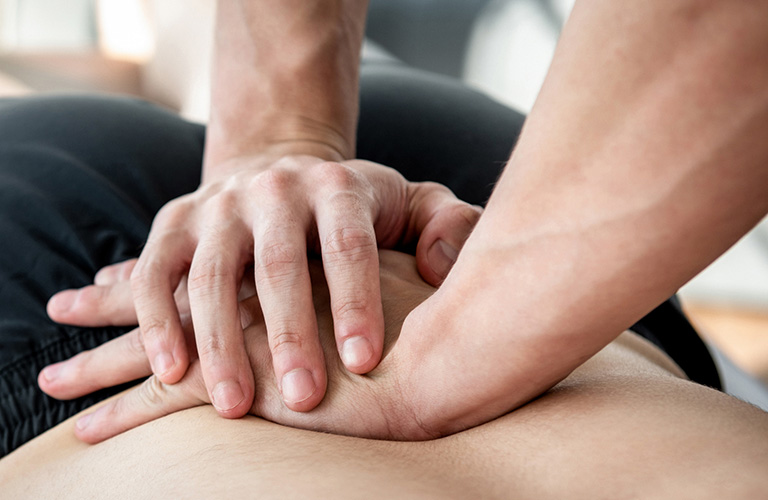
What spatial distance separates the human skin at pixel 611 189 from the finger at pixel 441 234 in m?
0.19

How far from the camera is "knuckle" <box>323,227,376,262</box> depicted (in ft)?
1.83

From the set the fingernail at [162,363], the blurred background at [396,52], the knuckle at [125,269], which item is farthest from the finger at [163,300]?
the blurred background at [396,52]

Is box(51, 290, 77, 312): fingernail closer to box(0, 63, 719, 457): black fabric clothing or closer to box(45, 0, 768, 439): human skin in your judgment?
box(0, 63, 719, 457): black fabric clothing

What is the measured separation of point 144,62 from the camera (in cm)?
218

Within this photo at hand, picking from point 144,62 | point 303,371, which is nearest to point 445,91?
point 303,371

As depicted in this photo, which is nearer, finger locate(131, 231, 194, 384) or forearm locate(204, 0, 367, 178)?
finger locate(131, 231, 194, 384)

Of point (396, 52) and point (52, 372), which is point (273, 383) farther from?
point (396, 52)

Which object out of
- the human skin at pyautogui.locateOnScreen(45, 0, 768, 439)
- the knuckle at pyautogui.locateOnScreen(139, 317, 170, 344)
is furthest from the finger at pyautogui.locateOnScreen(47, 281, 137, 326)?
the human skin at pyautogui.locateOnScreen(45, 0, 768, 439)

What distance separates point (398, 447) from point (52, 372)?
403mm

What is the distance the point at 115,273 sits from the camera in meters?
0.75

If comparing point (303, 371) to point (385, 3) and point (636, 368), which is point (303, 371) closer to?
point (636, 368)

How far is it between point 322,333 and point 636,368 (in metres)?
0.26

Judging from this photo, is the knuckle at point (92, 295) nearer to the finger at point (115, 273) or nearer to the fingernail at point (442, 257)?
the finger at point (115, 273)

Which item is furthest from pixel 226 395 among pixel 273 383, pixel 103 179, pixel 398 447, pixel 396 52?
pixel 396 52
